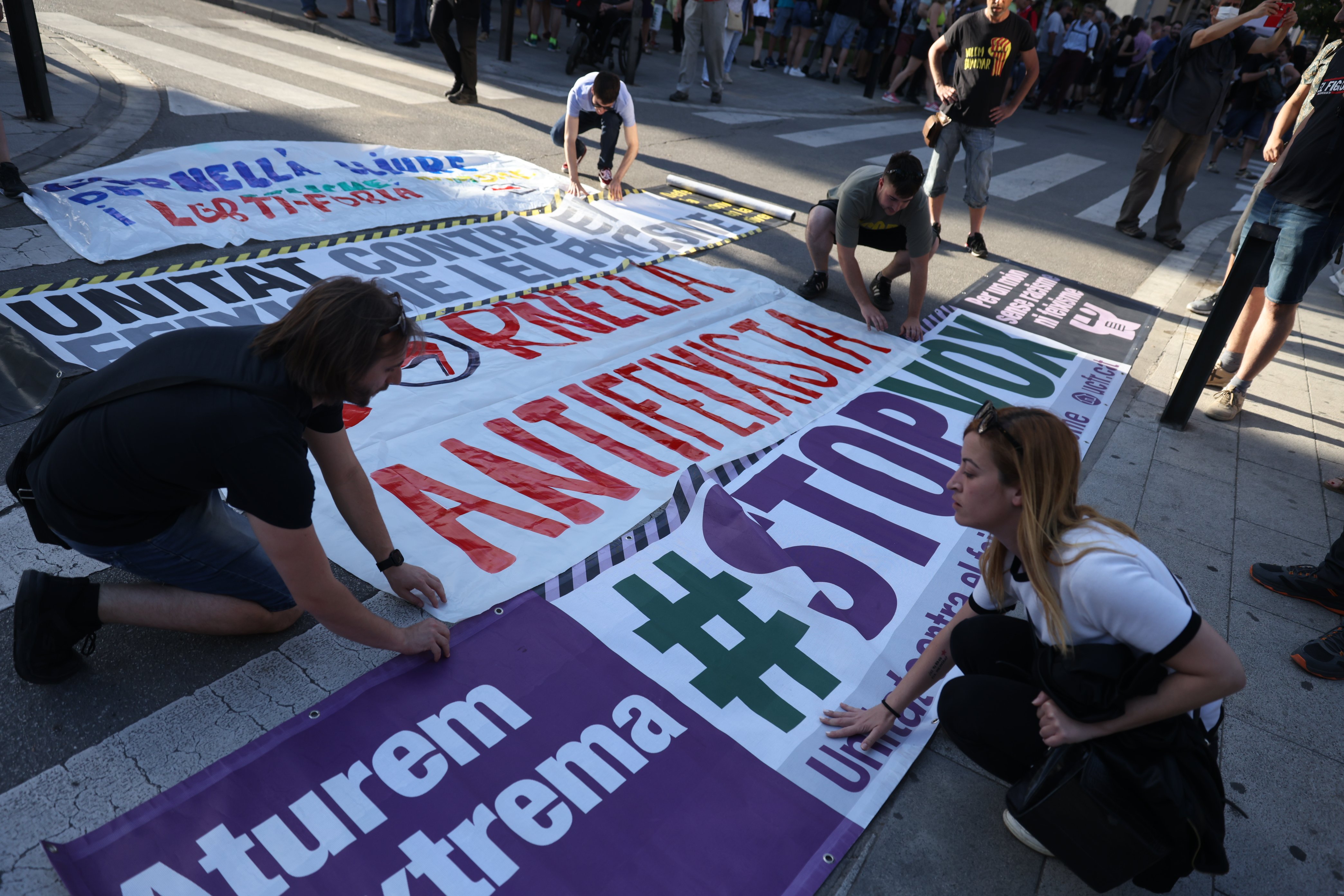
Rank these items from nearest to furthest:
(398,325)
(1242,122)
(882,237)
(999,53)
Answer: (398,325) < (882,237) < (999,53) < (1242,122)

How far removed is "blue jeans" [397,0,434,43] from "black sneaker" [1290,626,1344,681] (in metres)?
11.9

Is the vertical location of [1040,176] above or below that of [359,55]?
below

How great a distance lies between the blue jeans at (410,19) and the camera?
11.4 meters

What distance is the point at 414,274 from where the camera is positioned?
4820 millimetres

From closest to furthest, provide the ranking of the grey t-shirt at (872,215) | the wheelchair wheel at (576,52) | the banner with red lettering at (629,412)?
the banner with red lettering at (629,412) → the grey t-shirt at (872,215) → the wheelchair wheel at (576,52)

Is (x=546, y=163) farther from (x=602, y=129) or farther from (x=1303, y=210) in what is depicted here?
(x=1303, y=210)

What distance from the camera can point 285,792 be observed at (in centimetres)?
201

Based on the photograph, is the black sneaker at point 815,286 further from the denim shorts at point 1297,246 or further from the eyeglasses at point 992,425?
the eyeglasses at point 992,425

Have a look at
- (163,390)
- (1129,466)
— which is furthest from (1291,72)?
(163,390)

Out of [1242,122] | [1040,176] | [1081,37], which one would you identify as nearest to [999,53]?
[1040,176]

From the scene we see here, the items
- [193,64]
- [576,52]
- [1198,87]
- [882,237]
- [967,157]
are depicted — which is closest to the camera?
[882,237]

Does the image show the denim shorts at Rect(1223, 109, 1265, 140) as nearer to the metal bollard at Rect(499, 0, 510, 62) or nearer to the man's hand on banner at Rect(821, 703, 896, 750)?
the metal bollard at Rect(499, 0, 510, 62)

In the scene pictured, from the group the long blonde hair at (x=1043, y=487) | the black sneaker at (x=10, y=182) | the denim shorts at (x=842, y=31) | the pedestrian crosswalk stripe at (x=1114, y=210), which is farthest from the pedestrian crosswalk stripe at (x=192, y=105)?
the denim shorts at (x=842, y=31)

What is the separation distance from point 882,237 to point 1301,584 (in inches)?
114
